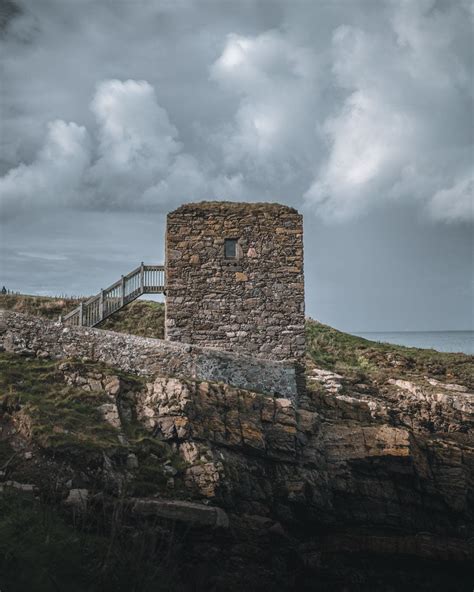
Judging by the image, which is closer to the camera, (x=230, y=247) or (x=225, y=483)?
(x=225, y=483)

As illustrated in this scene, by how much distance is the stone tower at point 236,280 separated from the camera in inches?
768

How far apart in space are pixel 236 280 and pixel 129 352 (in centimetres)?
A: 549

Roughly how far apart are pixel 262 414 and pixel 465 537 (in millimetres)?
7009

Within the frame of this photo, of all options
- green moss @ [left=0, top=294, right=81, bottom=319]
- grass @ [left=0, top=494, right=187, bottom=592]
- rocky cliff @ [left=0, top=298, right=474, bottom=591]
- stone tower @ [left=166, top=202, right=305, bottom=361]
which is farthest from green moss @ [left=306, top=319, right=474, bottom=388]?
grass @ [left=0, top=494, right=187, bottom=592]

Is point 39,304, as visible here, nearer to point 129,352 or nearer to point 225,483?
point 129,352

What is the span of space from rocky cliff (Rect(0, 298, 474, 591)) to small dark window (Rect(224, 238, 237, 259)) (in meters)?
5.91

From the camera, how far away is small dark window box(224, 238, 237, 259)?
20.0 m

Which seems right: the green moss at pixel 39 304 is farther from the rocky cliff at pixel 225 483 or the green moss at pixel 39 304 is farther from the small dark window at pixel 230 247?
the rocky cliff at pixel 225 483

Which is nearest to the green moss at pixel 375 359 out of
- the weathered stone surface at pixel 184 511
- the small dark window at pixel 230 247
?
the small dark window at pixel 230 247

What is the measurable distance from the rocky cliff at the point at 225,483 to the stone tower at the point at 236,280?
3010 millimetres

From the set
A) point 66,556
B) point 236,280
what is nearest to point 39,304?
point 236,280

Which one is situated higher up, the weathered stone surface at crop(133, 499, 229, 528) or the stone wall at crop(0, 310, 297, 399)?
the stone wall at crop(0, 310, 297, 399)

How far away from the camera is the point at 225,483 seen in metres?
12.7

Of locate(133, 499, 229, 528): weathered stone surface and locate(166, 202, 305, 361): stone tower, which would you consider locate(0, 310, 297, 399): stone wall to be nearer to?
locate(166, 202, 305, 361): stone tower
